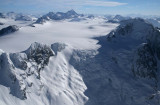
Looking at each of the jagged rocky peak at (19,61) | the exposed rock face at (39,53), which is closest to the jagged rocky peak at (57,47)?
the exposed rock face at (39,53)

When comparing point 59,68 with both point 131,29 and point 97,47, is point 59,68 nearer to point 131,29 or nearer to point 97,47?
point 97,47

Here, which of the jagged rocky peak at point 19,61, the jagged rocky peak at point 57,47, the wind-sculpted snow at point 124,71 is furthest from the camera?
the jagged rocky peak at point 57,47

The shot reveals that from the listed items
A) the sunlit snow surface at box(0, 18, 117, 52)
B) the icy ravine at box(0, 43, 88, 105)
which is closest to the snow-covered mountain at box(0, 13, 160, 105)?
the icy ravine at box(0, 43, 88, 105)

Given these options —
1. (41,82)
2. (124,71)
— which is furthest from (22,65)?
(124,71)

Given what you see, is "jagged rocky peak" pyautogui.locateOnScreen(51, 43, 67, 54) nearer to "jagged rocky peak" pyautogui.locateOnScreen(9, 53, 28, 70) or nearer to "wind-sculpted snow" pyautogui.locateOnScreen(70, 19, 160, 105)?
"wind-sculpted snow" pyautogui.locateOnScreen(70, 19, 160, 105)

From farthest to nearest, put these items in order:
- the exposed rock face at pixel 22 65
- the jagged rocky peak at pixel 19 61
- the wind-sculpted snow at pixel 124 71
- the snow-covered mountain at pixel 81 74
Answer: the wind-sculpted snow at pixel 124 71, the jagged rocky peak at pixel 19 61, the snow-covered mountain at pixel 81 74, the exposed rock face at pixel 22 65

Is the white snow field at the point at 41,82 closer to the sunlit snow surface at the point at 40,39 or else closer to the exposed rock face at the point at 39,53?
the exposed rock face at the point at 39,53

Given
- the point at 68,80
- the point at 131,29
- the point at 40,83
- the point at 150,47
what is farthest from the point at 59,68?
the point at 131,29

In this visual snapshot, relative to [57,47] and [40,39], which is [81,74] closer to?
[57,47]
